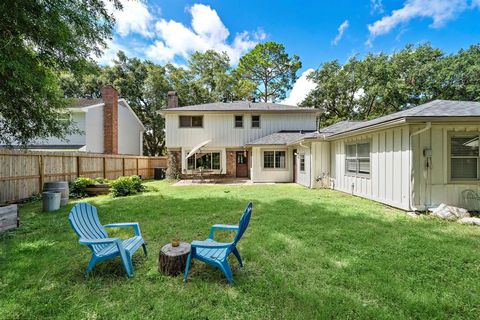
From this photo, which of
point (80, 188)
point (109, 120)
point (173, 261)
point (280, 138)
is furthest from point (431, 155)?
point (109, 120)

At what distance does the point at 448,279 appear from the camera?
10.2 feet

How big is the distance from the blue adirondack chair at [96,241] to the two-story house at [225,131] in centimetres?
1228

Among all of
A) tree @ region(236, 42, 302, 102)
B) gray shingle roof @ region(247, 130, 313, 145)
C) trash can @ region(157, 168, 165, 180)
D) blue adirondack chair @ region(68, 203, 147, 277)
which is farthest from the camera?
tree @ region(236, 42, 302, 102)

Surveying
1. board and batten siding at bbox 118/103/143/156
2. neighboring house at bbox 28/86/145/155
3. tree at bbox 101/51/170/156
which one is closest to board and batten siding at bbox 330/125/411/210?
neighboring house at bbox 28/86/145/155

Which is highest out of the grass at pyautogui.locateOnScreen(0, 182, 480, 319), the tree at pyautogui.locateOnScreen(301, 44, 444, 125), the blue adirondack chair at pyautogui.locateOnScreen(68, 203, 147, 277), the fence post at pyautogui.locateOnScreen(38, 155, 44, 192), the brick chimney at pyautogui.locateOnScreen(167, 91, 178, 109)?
the tree at pyautogui.locateOnScreen(301, 44, 444, 125)

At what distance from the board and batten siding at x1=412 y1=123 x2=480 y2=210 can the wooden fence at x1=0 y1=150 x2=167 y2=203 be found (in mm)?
13373

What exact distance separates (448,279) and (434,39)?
3031 cm

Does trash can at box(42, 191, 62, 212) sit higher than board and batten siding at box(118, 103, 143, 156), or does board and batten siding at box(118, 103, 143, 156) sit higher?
board and batten siding at box(118, 103, 143, 156)

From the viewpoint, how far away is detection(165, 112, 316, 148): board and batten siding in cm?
1681

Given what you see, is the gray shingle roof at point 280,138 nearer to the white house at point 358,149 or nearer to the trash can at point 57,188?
the white house at point 358,149

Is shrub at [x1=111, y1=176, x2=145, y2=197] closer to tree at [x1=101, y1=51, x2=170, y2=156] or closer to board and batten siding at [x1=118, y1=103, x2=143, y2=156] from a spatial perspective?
board and batten siding at [x1=118, y1=103, x2=143, y2=156]

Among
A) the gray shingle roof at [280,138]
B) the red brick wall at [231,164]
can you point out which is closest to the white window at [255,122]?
the gray shingle roof at [280,138]

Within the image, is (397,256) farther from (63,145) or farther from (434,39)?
(434,39)

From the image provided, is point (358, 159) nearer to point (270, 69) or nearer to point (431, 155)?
point (431, 155)
